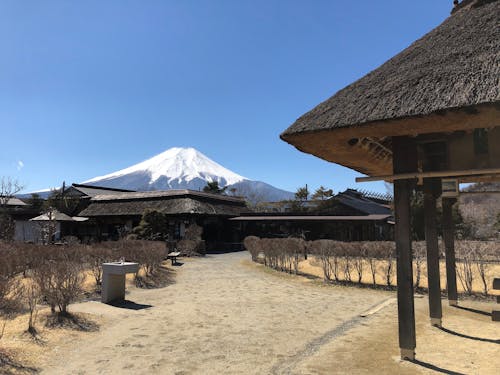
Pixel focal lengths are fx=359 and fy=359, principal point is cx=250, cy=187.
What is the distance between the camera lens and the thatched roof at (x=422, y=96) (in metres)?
4.14

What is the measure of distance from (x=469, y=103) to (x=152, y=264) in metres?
11.6

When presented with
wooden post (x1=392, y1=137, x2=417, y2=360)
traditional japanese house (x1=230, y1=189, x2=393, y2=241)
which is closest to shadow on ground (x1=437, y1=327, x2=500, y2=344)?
wooden post (x1=392, y1=137, x2=417, y2=360)

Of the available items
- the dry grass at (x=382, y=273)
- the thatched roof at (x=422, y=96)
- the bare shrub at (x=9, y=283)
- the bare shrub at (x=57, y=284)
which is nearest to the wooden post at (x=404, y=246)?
the thatched roof at (x=422, y=96)

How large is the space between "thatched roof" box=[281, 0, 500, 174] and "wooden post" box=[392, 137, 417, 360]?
0.35 metres

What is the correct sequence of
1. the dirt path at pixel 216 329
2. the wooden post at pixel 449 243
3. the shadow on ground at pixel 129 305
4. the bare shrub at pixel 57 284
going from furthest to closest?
the shadow on ground at pixel 129 305, the wooden post at pixel 449 243, the bare shrub at pixel 57 284, the dirt path at pixel 216 329

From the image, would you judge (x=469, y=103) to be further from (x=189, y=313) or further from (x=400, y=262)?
(x=189, y=313)

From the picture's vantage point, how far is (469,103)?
3.90m

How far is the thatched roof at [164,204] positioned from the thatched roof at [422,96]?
21.6 metres

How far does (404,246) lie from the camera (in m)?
4.85

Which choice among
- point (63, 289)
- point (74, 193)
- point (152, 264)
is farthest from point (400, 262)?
point (74, 193)

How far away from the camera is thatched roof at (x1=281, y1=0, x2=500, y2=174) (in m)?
4.14

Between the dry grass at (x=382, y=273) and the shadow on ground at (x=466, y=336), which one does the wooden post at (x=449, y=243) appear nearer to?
the dry grass at (x=382, y=273)

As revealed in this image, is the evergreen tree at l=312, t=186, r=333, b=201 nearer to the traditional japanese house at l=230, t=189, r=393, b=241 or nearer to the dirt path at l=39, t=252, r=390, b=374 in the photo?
the traditional japanese house at l=230, t=189, r=393, b=241

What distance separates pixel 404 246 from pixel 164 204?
2591cm
